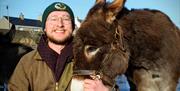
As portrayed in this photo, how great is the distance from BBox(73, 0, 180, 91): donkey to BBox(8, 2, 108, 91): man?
1.85ft

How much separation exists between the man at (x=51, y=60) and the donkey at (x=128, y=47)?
563 mm

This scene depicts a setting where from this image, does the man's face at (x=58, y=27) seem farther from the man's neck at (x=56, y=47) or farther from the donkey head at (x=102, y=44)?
the donkey head at (x=102, y=44)

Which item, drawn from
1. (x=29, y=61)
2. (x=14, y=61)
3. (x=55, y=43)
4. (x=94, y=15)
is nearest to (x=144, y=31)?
(x=94, y=15)

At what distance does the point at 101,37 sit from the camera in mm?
4742

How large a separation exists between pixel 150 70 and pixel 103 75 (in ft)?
2.66

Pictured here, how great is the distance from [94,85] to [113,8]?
965 millimetres

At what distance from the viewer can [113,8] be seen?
15.9ft

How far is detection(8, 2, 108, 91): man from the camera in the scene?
5.19 m

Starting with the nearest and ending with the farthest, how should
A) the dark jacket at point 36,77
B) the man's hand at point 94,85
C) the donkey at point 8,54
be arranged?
the man's hand at point 94,85 < the dark jacket at point 36,77 < the donkey at point 8,54

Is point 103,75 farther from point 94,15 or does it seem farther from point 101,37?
point 94,15

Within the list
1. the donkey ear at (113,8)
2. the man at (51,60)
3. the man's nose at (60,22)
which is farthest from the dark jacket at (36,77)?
the donkey ear at (113,8)

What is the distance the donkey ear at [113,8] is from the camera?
479cm

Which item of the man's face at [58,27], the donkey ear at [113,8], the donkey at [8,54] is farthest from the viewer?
the donkey at [8,54]

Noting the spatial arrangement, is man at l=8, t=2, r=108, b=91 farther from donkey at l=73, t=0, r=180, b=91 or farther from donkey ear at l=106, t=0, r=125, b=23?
donkey ear at l=106, t=0, r=125, b=23
